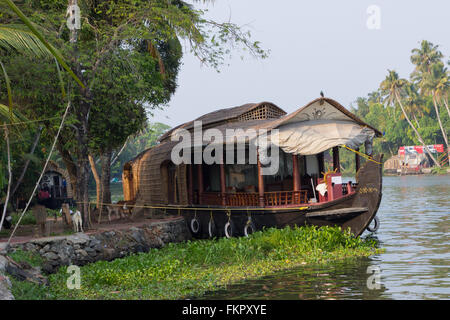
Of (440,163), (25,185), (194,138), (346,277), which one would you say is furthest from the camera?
(440,163)

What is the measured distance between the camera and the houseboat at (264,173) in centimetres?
1343

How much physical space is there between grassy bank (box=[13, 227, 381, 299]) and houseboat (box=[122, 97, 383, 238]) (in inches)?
28.5

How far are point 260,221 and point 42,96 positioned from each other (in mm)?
7343

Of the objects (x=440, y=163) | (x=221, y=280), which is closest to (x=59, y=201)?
(x=221, y=280)

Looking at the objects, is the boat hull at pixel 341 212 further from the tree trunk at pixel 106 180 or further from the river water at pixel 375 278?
the tree trunk at pixel 106 180

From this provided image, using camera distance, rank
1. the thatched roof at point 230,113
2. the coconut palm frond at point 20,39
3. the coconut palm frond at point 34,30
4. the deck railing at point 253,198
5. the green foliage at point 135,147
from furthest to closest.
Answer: the green foliage at point 135,147, the thatched roof at point 230,113, the deck railing at point 253,198, the coconut palm frond at point 20,39, the coconut palm frond at point 34,30

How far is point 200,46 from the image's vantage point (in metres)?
15.3

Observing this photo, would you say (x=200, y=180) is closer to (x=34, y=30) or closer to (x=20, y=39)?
(x=20, y=39)

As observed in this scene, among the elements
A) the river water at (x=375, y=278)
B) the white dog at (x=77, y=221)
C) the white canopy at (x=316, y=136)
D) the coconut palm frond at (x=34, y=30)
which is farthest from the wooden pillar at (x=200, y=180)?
the coconut palm frond at (x=34, y=30)

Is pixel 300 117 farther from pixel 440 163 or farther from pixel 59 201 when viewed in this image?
pixel 440 163

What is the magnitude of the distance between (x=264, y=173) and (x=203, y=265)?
3.64 meters

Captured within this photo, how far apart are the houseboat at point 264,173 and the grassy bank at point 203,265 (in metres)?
0.72

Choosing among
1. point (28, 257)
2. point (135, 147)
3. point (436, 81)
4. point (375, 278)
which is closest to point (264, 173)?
point (375, 278)

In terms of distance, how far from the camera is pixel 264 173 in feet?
47.3
